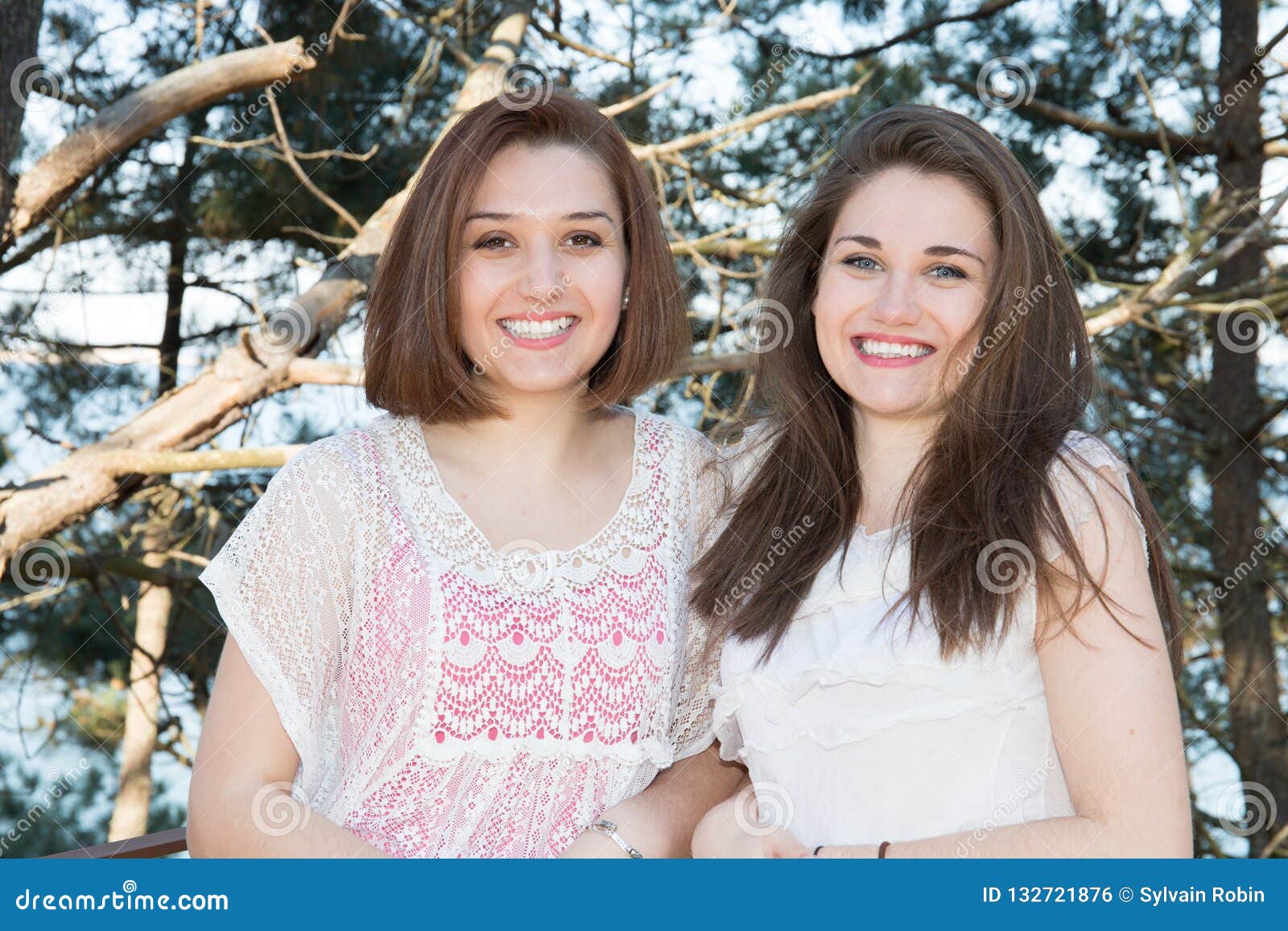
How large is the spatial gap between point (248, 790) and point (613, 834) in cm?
51

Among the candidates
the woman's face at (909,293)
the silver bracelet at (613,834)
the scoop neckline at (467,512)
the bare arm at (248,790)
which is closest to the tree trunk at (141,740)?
the scoop neckline at (467,512)

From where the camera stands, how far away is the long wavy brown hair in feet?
5.85

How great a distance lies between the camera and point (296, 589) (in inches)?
73.5

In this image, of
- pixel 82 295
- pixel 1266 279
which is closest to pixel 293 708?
pixel 82 295

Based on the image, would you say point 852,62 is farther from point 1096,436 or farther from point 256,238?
point 1096,436

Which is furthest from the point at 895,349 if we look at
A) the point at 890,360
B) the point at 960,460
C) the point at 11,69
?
the point at 11,69

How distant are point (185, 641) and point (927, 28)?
13.8 ft

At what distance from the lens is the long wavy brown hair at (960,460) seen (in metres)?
1.78

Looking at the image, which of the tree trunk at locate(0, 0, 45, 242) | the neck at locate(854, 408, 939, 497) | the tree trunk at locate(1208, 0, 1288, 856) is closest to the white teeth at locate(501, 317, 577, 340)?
the neck at locate(854, 408, 939, 497)

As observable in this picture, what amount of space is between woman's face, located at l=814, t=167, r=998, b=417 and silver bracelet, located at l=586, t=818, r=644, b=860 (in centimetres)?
71

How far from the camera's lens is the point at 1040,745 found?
1789 millimetres

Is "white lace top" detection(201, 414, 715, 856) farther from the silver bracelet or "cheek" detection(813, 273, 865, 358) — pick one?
"cheek" detection(813, 273, 865, 358)

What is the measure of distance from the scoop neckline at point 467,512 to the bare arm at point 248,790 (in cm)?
38

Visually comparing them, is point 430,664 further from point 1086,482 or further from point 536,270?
point 1086,482
